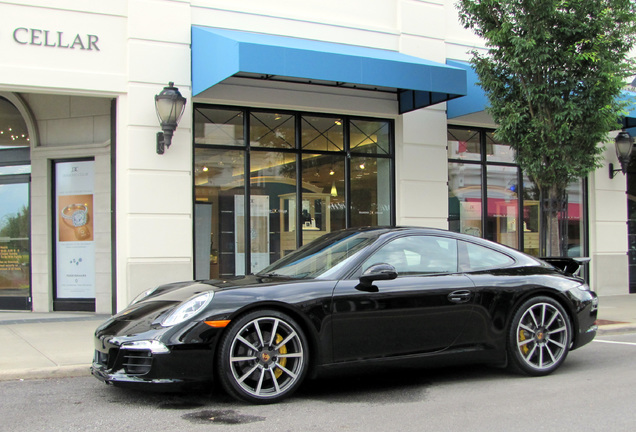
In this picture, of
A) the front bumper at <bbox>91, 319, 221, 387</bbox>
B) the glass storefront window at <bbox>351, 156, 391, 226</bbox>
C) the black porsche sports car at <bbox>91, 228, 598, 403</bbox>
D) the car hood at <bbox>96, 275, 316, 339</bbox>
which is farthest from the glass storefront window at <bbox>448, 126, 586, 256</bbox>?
the front bumper at <bbox>91, 319, 221, 387</bbox>

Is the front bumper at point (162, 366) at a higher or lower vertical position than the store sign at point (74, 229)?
lower

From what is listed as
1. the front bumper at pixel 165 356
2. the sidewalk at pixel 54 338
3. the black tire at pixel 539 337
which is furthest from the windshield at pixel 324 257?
the sidewalk at pixel 54 338

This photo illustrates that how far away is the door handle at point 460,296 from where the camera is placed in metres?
5.49

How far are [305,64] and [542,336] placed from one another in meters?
5.16

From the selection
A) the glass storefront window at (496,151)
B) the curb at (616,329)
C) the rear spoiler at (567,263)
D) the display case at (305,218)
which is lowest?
the curb at (616,329)

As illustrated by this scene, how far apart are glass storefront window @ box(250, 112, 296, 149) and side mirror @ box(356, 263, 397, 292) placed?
20.3 feet

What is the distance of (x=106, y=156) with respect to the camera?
10945mm

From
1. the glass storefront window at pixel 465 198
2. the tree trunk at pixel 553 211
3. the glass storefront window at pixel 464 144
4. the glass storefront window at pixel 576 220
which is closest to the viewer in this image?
the tree trunk at pixel 553 211

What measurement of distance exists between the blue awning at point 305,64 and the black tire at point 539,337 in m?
4.79

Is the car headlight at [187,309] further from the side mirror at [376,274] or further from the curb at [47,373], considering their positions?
the curb at [47,373]

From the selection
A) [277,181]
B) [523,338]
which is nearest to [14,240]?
[277,181]

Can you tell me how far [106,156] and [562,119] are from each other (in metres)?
7.53

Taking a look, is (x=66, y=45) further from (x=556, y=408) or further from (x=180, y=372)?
(x=556, y=408)

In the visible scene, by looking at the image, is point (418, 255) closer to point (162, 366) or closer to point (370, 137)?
point (162, 366)
